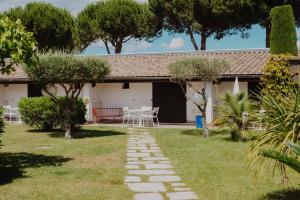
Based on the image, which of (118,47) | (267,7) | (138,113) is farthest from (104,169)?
(118,47)

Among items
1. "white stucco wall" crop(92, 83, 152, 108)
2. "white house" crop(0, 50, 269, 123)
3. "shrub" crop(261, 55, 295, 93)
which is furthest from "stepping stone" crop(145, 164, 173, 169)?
"white stucco wall" crop(92, 83, 152, 108)

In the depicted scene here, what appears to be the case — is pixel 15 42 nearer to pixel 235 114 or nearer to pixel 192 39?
pixel 235 114

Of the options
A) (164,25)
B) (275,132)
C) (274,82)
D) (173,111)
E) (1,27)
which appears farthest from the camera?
(164,25)

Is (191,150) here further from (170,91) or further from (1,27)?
(170,91)

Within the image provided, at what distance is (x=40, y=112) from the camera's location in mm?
16453

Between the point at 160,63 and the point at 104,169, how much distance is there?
14.5 meters

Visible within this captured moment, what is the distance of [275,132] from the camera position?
20.2 ft

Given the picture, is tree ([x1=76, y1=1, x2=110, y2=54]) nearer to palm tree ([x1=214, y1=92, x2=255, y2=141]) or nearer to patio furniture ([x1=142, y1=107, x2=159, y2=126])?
patio furniture ([x1=142, y1=107, x2=159, y2=126])

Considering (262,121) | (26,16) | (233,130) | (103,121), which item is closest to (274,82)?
(233,130)

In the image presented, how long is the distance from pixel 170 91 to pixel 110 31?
19.0 metres

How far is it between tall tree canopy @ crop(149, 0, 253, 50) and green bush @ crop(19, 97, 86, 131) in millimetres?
16895

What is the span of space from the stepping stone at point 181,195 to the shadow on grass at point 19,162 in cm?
305

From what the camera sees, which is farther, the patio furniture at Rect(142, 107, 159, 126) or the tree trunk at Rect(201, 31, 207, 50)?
the tree trunk at Rect(201, 31, 207, 50)

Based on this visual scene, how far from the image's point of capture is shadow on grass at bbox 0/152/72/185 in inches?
312
